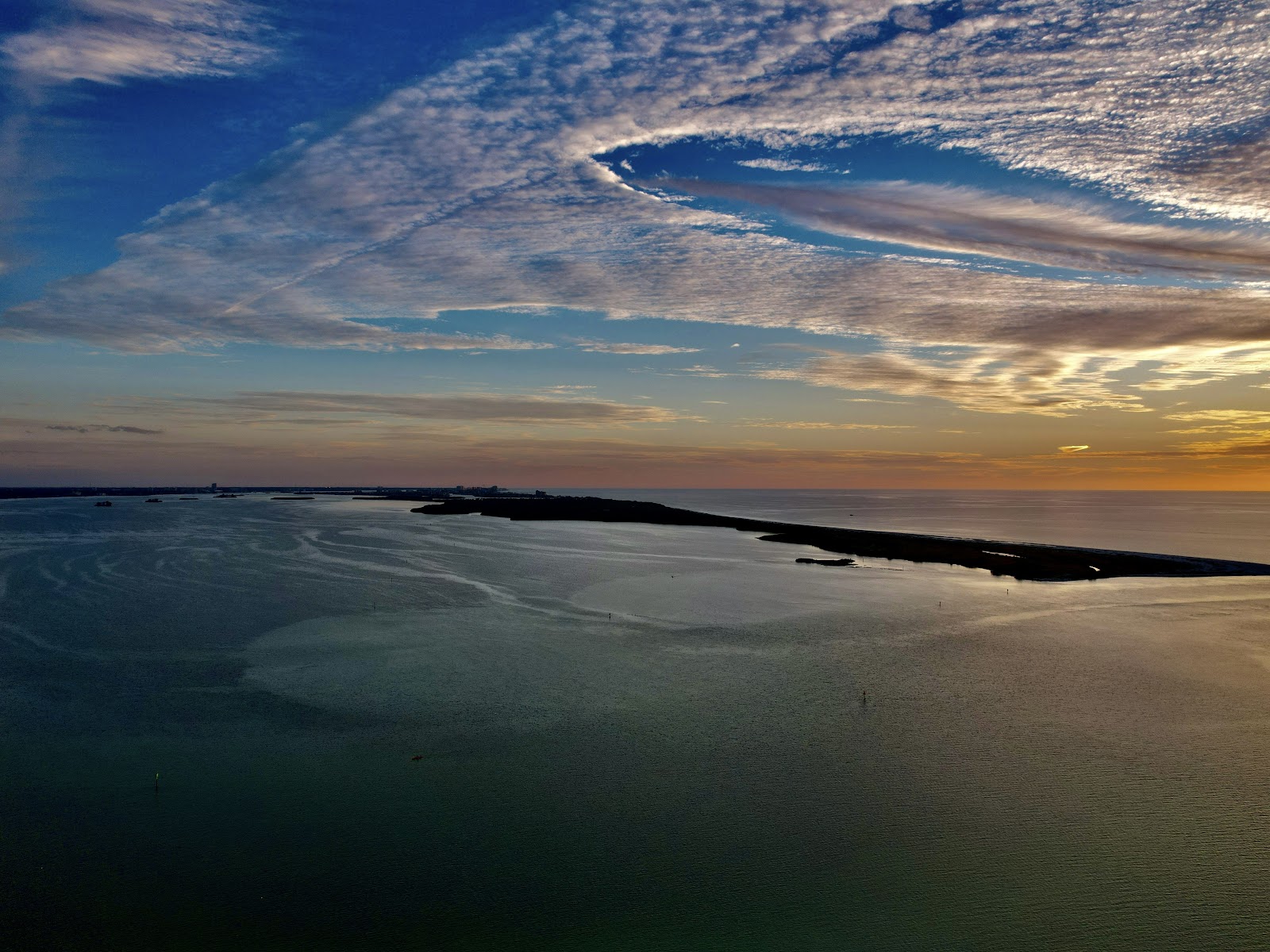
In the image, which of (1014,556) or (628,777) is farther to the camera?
(1014,556)

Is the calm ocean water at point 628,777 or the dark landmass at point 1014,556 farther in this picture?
the dark landmass at point 1014,556

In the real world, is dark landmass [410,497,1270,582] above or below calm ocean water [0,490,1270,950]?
above

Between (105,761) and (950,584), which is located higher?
(950,584)

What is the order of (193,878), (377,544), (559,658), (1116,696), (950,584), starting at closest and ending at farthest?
(193,878) < (1116,696) < (559,658) < (950,584) < (377,544)

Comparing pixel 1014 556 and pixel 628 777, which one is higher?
pixel 1014 556

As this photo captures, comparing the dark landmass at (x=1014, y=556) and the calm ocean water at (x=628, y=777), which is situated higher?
the dark landmass at (x=1014, y=556)

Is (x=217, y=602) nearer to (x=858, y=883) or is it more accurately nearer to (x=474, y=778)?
(x=474, y=778)

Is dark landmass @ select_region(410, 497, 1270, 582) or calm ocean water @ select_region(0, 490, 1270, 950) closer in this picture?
calm ocean water @ select_region(0, 490, 1270, 950)

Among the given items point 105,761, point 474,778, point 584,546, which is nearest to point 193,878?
point 474,778
